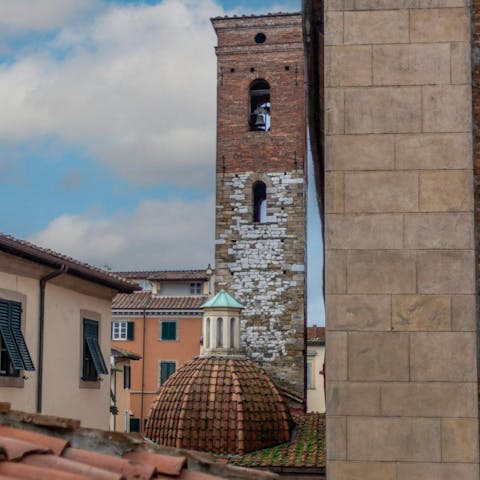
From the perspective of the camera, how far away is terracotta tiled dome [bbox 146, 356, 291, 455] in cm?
2716

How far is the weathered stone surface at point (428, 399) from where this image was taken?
23.4 feet

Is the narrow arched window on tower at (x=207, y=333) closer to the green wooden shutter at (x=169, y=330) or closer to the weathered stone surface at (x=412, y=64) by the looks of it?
the green wooden shutter at (x=169, y=330)

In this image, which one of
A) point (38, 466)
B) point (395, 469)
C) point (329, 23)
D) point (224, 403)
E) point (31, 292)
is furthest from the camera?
point (224, 403)

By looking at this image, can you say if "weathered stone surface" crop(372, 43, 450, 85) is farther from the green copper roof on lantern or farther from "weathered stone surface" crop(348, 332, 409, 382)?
the green copper roof on lantern

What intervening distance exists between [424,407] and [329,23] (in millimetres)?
2887

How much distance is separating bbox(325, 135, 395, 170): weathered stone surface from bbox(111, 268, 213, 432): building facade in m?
44.7

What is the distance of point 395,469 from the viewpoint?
23.4 feet

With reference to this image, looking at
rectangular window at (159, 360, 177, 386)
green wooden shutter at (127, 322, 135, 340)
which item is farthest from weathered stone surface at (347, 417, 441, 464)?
green wooden shutter at (127, 322, 135, 340)

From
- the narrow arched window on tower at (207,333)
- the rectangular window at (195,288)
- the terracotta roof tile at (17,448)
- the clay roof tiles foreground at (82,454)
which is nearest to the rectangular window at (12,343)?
the clay roof tiles foreground at (82,454)

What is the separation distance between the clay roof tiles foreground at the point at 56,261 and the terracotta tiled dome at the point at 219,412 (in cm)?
663

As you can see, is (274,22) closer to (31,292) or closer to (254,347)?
(254,347)

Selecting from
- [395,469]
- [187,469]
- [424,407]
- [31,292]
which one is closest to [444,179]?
[424,407]

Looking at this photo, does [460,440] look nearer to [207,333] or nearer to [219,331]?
[219,331]

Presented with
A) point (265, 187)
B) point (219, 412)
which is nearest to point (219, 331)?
point (219, 412)
